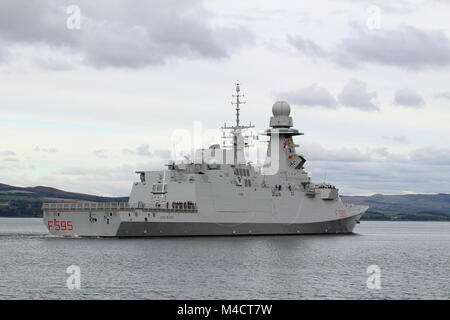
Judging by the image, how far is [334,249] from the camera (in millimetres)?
53281

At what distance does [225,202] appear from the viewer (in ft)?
190

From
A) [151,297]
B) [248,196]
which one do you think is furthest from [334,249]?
[151,297]

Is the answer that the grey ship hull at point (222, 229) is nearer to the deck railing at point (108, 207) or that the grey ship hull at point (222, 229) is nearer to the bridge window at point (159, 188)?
the deck railing at point (108, 207)

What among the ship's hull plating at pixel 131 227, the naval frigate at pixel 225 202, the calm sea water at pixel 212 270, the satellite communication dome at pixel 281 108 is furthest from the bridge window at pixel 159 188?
the satellite communication dome at pixel 281 108

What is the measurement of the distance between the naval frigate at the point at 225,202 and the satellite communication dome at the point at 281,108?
0.32 ft

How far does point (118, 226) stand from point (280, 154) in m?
21.4

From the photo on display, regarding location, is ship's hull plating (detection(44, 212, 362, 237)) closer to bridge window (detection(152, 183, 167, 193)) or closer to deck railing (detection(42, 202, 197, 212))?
deck railing (detection(42, 202, 197, 212))

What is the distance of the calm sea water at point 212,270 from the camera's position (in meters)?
31.2

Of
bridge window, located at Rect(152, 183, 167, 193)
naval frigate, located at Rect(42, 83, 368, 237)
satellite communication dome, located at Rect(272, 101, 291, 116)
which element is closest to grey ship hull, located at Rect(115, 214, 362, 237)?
naval frigate, located at Rect(42, 83, 368, 237)

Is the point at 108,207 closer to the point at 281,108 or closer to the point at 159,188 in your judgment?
the point at 159,188

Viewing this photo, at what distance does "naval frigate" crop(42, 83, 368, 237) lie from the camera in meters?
53.5

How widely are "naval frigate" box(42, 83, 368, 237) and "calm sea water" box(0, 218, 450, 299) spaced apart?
5.20 feet
